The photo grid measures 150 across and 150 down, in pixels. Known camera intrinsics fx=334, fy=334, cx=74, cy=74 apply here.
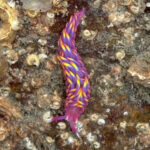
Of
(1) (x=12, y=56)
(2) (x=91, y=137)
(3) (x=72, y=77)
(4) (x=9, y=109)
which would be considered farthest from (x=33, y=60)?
(2) (x=91, y=137)

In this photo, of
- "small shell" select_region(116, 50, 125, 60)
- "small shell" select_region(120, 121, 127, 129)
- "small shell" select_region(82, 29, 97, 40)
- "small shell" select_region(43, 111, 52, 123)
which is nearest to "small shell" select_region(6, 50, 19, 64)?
"small shell" select_region(43, 111, 52, 123)

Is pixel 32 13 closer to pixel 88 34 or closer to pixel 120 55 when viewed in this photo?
pixel 88 34

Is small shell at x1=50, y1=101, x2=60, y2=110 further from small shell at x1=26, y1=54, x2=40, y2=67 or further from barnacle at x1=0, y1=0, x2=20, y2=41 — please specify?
barnacle at x1=0, y1=0, x2=20, y2=41

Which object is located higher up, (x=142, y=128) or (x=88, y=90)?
(x=88, y=90)

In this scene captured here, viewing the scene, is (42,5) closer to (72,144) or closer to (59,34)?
(59,34)

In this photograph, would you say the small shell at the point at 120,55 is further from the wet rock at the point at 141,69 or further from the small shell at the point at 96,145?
the small shell at the point at 96,145

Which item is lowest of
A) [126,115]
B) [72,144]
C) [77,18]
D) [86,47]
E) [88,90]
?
[72,144]

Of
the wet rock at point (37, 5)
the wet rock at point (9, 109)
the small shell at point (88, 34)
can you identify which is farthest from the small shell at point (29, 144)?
the wet rock at point (37, 5)

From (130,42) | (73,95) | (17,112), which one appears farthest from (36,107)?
(130,42)
